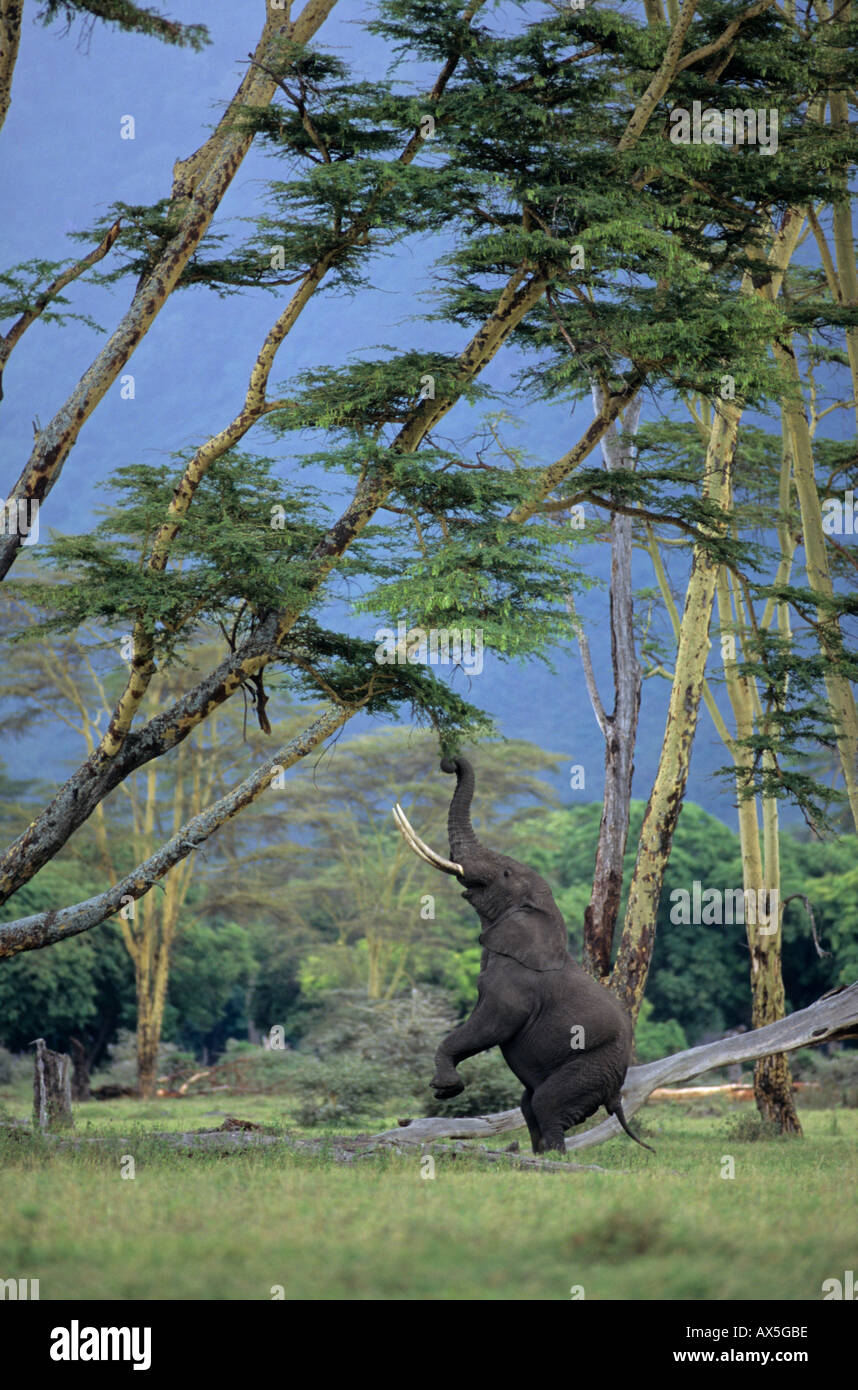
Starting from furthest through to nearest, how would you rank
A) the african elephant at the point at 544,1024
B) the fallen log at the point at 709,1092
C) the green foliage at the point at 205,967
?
the green foliage at the point at 205,967 < the fallen log at the point at 709,1092 < the african elephant at the point at 544,1024

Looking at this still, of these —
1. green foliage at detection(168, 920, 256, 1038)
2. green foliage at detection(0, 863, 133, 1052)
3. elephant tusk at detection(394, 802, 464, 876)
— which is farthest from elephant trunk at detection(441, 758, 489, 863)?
green foliage at detection(168, 920, 256, 1038)

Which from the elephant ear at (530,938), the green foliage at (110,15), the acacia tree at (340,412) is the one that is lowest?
the elephant ear at (530,938)

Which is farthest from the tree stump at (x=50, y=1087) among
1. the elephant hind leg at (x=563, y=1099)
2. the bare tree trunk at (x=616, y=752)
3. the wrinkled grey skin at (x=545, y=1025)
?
the bare tree trunk at (x=616, y=752)

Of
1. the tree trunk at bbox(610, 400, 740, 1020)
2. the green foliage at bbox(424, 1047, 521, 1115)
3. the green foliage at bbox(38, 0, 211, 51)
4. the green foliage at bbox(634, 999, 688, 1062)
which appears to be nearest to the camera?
the green foliage at bbox(38, 0, 211, 51)

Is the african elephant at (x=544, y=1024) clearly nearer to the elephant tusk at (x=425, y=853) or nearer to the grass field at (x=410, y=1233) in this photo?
the elephant tusk at (x=425, y=853)

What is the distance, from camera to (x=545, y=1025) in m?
10.8

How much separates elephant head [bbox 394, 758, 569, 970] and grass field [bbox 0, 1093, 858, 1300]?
75.8 inches

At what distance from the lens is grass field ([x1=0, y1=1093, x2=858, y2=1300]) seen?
606cm

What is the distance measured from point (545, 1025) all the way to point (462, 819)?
1.98 m

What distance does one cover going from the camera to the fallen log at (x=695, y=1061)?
13195mm

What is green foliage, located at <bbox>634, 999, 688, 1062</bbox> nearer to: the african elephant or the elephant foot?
the african elephant

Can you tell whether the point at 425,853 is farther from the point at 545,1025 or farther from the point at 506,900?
the point at 545,1025
